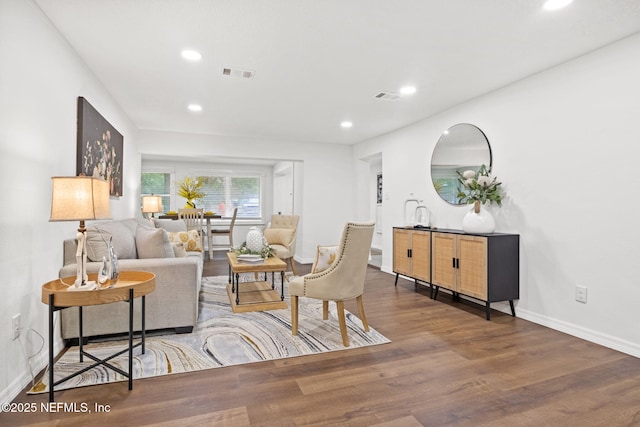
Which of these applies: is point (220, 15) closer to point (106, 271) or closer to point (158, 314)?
point (106, 271)

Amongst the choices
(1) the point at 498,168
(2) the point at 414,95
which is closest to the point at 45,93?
(2) the point at 414,95

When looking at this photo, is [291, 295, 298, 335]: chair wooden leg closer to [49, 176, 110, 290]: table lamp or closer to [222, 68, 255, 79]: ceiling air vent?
[49, 176, 110, 290]: table lamp

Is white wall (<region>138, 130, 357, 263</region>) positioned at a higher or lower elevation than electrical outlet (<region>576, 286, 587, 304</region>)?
higher

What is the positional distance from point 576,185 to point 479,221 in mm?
860

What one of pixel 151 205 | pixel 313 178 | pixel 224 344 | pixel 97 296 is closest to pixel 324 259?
pixel 224 344

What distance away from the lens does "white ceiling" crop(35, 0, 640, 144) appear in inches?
85.7

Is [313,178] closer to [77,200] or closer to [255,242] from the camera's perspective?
[255,242]

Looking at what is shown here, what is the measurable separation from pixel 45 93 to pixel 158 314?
5.77 ft

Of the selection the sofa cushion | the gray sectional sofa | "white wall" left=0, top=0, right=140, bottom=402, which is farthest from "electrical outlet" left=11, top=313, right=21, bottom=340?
the sofa cushion

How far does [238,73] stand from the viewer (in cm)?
324

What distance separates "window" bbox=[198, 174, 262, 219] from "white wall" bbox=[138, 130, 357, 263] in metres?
2.32

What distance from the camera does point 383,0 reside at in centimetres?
207

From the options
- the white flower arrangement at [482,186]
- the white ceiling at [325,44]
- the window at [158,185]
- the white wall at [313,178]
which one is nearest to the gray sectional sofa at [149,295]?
the white ceiling at [325,44]

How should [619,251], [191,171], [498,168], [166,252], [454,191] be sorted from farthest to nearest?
1. [191,171]
2. [454,191]
3. [498,168]
4. [166,252]
5. [619,251]
